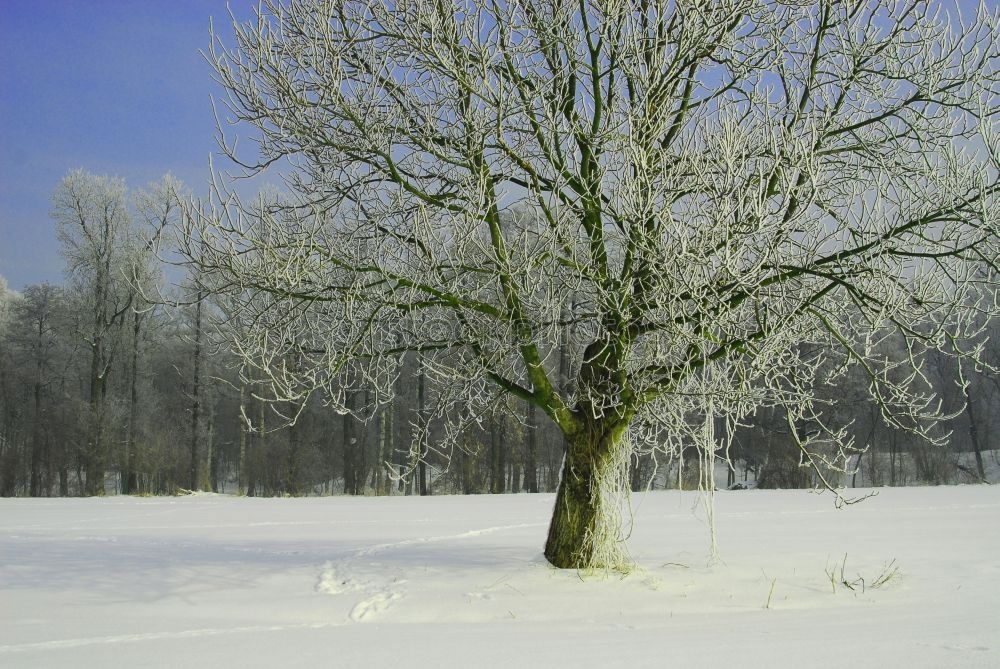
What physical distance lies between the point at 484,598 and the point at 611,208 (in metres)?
3.55

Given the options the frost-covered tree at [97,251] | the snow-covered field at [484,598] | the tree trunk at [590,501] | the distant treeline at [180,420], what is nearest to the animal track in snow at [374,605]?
the snow-covered field at [484,598]

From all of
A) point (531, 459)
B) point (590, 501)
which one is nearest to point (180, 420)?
point (531, 459)

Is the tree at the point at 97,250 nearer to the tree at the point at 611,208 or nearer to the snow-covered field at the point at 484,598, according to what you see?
the snow-covered field at the point at 484,598

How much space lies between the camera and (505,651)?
5156mm

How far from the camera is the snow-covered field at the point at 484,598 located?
5.11 meters

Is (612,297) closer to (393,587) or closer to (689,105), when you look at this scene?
(689,105)

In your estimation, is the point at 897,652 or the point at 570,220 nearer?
the point at 897,652

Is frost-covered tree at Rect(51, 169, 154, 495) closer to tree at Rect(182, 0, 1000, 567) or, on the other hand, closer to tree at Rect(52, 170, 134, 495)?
tree at Rect(52, 170, 134, 495)

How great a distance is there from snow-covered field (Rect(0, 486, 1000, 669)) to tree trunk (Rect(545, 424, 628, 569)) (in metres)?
0.27

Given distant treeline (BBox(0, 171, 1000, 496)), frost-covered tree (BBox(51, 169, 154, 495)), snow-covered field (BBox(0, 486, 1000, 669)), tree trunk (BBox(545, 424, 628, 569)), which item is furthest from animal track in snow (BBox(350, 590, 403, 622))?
frost-covered tree (BBox(51, 169, 154, 495))

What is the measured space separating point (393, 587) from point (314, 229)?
3396mm

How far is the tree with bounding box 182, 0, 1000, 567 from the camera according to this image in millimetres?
6422

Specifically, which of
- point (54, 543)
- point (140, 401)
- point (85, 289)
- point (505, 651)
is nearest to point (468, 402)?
point (505, 651)

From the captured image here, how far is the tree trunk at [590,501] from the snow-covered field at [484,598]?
0.27 meters
